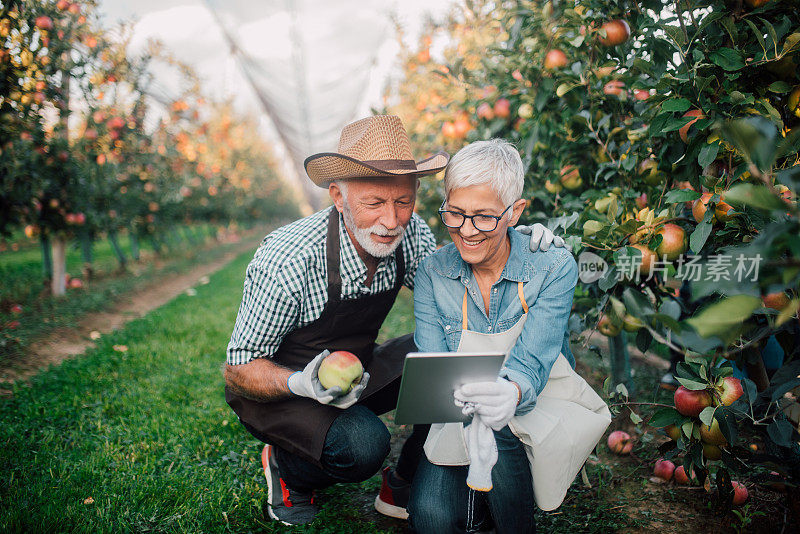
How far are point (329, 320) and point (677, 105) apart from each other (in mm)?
1415

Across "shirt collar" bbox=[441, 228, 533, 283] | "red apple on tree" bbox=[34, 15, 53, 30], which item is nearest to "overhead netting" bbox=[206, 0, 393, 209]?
"red apple on tree" bbox=[34, 15, 53, 30]

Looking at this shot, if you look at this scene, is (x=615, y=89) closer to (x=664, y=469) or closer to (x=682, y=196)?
(x=682, y=196)

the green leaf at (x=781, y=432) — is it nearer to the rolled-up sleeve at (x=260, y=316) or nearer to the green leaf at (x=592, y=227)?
the green leaf at (x=592, y=227)

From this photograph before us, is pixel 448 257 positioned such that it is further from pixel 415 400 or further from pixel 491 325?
pixel 415 400

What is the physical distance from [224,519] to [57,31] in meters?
4.89

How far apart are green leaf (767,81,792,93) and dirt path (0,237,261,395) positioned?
406cm

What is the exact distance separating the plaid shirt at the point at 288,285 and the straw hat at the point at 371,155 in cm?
23

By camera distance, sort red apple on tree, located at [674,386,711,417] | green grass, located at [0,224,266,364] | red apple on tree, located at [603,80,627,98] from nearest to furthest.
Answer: red apple on tree, located at [674,386,711,417]
red apple on tree, located at [603,80,627,98]
green grass, located at [0,224,266,364]

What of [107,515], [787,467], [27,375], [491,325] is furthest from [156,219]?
[787,467]

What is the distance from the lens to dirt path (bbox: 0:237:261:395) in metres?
3.57

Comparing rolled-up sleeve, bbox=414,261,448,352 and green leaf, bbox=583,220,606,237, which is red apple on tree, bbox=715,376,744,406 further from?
rolled-up sleeve, bbox=414,261,448,352

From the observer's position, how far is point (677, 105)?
4.91 ft

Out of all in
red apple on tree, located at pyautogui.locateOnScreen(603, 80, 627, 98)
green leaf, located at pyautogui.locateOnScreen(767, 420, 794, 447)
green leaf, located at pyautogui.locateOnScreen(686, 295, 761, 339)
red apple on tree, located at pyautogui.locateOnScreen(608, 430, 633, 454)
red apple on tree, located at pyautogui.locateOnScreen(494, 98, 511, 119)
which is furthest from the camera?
red apple on tree, located at pyautogui.locateOnScreen(494, 98, 511, 119)

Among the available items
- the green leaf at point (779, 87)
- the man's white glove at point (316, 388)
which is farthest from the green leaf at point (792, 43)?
the man's white glove at point (316, 388)
